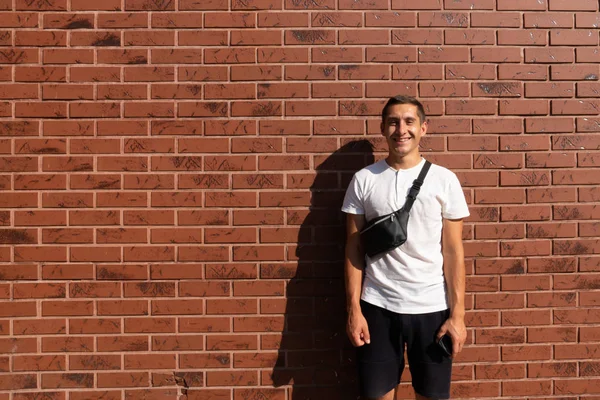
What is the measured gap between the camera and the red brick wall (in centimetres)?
332

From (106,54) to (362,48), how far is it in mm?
1469

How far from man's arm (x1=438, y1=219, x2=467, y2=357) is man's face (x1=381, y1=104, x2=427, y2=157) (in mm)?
424

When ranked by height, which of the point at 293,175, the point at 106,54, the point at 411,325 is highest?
the point at 106,54

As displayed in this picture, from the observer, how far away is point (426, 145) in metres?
3.35

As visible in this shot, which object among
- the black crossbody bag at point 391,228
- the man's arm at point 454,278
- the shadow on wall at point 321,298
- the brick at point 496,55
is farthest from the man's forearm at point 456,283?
the brick at point 496,55

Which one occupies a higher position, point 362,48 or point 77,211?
point 362,48

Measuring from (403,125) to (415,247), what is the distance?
0.62m

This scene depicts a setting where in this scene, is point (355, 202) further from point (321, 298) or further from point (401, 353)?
point (401, 353)

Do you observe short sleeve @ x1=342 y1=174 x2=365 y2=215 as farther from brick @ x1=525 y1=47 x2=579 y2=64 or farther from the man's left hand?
Answer: brick @ x1=525 y1=47 x2=579 y2=64

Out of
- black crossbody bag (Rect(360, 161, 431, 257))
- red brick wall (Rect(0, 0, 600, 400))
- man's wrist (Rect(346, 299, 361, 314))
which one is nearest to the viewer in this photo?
black crossbody bag (Rect(360, 161, 431, 257))

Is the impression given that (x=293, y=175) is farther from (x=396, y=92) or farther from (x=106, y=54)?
(x=106, y=54)

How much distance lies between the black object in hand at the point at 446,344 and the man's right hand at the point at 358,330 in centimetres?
35

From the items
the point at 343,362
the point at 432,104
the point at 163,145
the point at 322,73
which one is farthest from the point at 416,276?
the point at 163,145

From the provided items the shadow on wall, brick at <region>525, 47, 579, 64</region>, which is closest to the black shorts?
the shadow on wall
